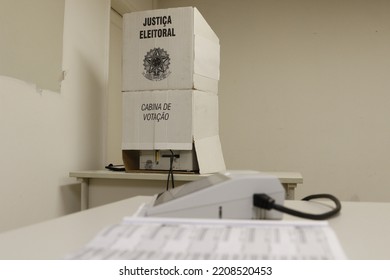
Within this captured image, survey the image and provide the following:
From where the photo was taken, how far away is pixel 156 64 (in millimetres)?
1499

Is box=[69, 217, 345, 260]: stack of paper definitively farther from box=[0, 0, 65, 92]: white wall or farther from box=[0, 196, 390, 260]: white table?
box=[0, 0, 65, 92]: white wall

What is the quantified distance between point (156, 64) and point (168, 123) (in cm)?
26

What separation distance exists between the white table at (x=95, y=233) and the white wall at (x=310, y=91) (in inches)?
79.4

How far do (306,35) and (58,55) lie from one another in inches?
77.1

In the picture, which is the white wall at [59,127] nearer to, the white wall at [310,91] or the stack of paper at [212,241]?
the stack of paper at [212,241]

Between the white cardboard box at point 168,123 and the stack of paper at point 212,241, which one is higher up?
the white cardboard box at point 168,123

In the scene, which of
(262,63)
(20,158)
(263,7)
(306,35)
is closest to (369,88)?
(306,35)

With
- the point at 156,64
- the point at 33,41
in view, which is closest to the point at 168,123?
the point at 156,64

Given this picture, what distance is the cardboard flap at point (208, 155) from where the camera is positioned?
4.83 feet

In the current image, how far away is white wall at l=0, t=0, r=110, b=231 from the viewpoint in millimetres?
1238

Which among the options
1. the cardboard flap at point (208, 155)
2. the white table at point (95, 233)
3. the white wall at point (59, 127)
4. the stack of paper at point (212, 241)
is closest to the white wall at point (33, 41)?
the white wall at point (59, 127)

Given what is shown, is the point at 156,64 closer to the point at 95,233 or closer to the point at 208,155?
the point at 208,155
